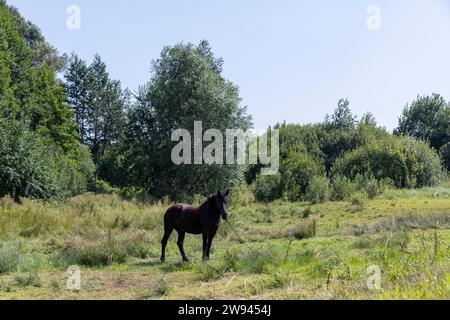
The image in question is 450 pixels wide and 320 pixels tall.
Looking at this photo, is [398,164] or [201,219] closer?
[201,219]

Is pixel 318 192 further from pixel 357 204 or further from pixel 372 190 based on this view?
pixel 357 204

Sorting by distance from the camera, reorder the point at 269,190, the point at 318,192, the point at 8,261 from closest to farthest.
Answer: the point at 8,261 < the point at 318,192 < the point at 269,190

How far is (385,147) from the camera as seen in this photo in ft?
136

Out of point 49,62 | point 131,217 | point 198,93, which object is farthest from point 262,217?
point 49,62

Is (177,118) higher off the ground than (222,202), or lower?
higher

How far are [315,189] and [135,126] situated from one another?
14.3 metres

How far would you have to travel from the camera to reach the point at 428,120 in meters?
69.0

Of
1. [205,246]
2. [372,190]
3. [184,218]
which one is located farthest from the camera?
[372,190]

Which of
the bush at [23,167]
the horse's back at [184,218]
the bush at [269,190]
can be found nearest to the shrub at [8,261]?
the horse's back at [184,218]

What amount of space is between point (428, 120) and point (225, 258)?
65084 mm

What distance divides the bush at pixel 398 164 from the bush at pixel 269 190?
27.7ft

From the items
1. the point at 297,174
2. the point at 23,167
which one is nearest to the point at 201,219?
the point at 23,167

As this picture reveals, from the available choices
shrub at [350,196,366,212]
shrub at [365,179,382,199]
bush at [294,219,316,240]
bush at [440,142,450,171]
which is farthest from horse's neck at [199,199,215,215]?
bush at [440,142,450,171]

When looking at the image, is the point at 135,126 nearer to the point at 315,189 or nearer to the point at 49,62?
the point at 315,189
